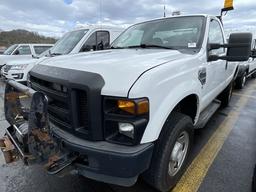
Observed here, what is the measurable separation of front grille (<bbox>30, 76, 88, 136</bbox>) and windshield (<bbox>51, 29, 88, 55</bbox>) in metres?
4.16

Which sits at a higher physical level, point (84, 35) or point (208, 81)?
point (84, 35)

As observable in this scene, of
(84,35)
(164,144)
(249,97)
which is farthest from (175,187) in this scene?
(249,97)

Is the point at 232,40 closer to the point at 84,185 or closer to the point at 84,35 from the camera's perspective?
the point at 84,185

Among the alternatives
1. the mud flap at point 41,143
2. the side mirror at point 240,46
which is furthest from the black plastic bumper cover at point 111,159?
the side mirror at point 240,46

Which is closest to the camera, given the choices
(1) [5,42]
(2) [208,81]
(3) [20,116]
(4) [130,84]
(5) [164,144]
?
(4) [130,84]

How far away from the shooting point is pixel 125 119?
189 cm

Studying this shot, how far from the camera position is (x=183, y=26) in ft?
11.0

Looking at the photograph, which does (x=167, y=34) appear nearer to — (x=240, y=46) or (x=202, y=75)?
(x=202, y=75)

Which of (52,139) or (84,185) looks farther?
(84,185)

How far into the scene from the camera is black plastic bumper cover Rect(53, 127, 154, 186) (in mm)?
1861

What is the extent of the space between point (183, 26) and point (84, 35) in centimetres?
378

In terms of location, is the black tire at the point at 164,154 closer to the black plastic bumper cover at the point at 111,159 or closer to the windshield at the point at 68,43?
the black plastic bumper cover at the point at 111,159

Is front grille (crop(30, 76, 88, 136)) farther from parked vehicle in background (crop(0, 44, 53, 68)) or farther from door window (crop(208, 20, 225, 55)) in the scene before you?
parked vehicle in background (crop(0, 44, 53, 68))

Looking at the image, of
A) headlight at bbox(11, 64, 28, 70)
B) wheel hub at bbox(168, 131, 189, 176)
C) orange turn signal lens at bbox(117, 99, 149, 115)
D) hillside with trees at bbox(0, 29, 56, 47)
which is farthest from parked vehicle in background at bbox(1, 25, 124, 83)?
hillside with trees at bbox(0, 29, 56, 47)
